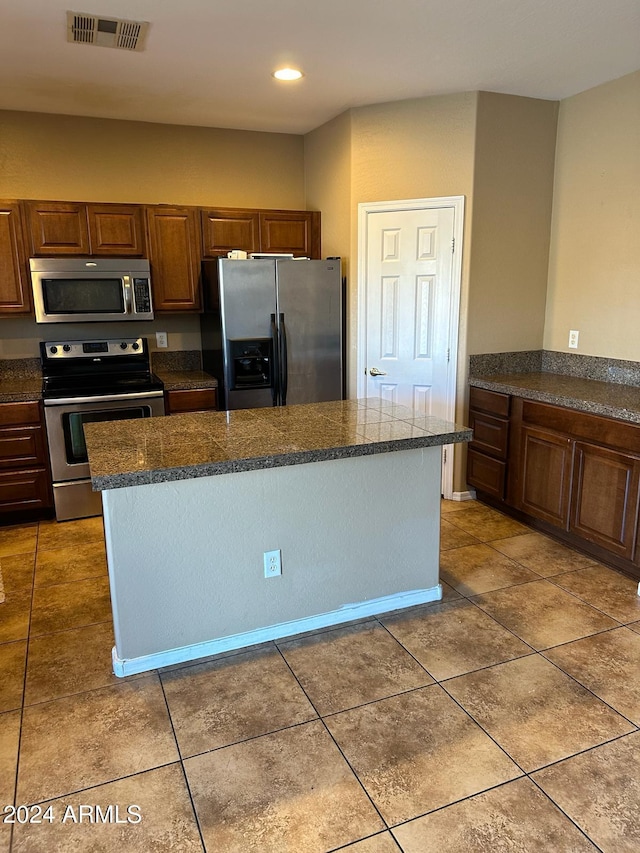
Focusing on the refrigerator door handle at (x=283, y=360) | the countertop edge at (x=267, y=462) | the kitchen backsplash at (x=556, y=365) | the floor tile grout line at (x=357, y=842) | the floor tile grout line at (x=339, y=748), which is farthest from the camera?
the refrigerator door handle at (x=283, y=360)

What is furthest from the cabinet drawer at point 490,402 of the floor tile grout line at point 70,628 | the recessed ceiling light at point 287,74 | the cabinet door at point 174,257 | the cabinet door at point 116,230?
the floor tile grout line at point 70,628

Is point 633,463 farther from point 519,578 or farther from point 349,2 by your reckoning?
point 349,2

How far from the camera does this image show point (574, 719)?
2.06 metres

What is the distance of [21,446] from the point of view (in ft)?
12.2

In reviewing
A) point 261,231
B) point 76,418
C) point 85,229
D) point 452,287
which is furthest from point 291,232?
point 76,418

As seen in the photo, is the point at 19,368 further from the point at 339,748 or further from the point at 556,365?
the point at 556,365

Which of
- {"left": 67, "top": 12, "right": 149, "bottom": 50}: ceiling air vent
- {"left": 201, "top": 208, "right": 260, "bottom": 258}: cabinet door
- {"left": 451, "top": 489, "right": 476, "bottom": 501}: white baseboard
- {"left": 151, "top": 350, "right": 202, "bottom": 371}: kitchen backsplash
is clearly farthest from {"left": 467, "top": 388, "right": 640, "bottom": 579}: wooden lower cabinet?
{"left": 67, "top": 12, "right": 149, "bottom": 50}: ceiling air vent

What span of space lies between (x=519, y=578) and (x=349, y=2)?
A: 279 centimetres

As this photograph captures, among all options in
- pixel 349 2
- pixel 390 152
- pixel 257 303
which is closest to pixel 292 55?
pixel 349 2

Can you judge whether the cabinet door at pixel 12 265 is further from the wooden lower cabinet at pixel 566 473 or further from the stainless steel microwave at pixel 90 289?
the wooden lower cabinet at pixel 566 473

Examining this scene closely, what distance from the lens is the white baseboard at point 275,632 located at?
2.33 meters

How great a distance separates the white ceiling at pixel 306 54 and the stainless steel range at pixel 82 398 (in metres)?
1.60

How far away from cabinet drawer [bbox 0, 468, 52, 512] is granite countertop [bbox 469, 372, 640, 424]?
2.90m

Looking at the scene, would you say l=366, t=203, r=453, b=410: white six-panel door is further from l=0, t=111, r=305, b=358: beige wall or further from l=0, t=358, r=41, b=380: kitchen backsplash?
l=0, t=358, r=41, b=380: kitchen backsplash
